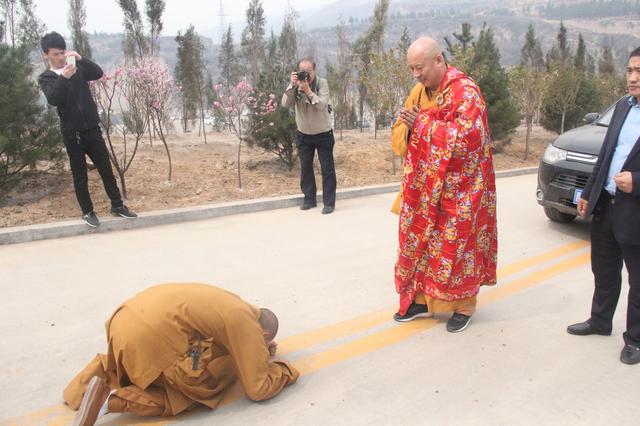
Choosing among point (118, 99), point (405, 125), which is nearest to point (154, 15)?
point (118, 99)

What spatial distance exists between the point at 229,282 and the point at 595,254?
2.75m

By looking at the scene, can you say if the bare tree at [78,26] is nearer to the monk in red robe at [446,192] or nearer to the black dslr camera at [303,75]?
the black dslr camera at [303,75]

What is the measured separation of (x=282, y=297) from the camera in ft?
14.0

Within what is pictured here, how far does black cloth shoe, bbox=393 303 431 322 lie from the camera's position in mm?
3857

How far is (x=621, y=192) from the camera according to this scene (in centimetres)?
313

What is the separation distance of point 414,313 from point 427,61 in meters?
1.73

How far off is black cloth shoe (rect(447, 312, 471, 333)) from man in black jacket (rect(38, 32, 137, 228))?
12.9ft

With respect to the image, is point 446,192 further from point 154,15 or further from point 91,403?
point 154,15

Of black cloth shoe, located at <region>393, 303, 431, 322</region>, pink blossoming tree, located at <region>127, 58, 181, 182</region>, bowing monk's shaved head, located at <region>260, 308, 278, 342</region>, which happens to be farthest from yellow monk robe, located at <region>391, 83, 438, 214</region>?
pink blossoming tree, located at <region>127, 58, 181, 182</region>

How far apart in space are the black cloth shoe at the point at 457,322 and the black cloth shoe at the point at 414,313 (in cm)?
21

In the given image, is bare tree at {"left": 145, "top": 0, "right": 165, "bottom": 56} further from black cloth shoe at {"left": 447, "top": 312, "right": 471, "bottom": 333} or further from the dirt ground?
black cloth shoe at {"left": 447, "top": 312, "right": 471, "bottom": 333}

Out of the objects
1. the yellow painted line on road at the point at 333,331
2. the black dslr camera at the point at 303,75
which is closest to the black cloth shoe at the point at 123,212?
the black dslr camera at the point at 303,75

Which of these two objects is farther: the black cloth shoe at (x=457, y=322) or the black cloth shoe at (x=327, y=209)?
the black cloth shoe at (x=327, y=209)

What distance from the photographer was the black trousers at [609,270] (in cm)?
319
